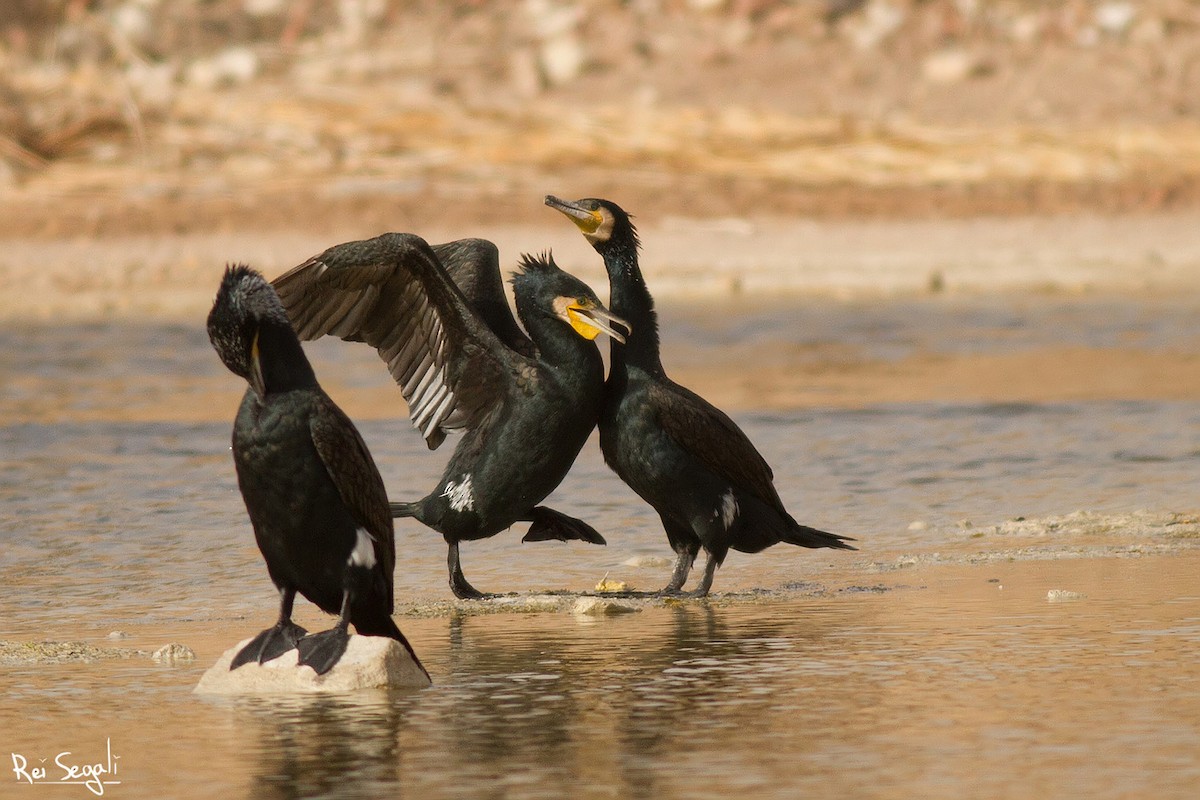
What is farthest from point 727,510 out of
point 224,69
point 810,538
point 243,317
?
point 224,69

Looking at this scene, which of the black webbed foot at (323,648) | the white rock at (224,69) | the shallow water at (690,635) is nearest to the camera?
the shallow water at (690,635)

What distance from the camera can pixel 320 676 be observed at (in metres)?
5.52

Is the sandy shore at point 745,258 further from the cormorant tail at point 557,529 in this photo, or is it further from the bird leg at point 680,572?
the bird leg at point 680,572

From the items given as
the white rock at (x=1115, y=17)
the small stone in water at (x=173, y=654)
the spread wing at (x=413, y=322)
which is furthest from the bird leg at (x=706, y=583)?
the white rock at (x=1115, y=17)

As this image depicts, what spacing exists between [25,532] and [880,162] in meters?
10.9

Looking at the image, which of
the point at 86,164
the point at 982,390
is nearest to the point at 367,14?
the point at 86,164

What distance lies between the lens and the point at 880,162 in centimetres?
A: 1788

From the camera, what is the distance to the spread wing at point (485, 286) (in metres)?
7.57

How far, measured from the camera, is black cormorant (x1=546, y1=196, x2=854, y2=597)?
6.92 m

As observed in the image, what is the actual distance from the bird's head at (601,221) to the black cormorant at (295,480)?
6.13ft

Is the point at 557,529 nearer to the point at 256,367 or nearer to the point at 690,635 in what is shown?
the point at 690,635

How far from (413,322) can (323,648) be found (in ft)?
6.91

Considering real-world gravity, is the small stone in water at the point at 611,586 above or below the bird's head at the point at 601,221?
below

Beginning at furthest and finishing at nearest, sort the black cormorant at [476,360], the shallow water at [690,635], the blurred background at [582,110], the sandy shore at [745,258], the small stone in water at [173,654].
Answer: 1. the blurred background at [582,110]
2. the sandy shore at [745,258]
3. the black cormorant at [476,360]
4. the small stone in water at [173,654]
5. the shallow water at [690,635]
